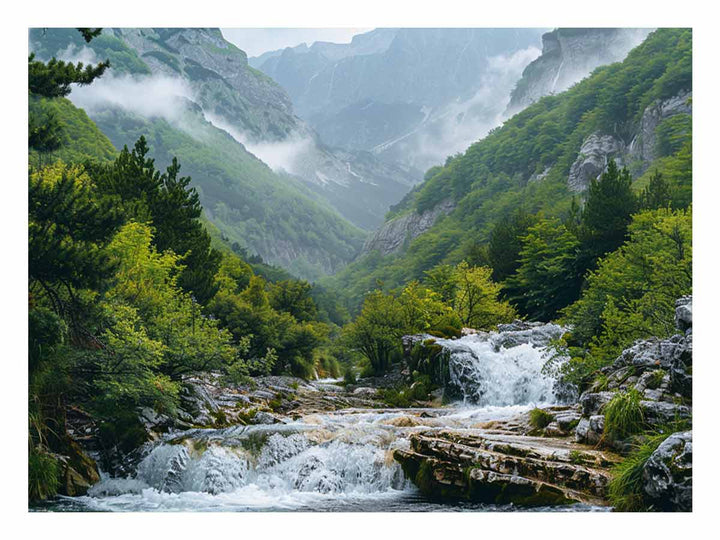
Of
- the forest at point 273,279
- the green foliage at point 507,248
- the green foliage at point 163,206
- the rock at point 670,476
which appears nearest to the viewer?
the rock at point 670,476

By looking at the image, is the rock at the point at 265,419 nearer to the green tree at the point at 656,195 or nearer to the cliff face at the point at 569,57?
the green tree at the point at 656,195

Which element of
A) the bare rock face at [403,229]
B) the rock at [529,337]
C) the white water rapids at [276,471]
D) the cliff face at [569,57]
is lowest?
the white water rapids at [276,471]

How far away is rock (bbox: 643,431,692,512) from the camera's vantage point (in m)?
8.64

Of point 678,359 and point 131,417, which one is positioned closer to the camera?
point 678,359

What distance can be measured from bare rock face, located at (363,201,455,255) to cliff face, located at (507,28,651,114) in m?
27.8

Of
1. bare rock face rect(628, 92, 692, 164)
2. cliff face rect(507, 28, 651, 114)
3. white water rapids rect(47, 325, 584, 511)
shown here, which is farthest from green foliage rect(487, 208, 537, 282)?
cliff face rect(507, 28, 651, 114)

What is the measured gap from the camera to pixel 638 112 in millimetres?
57312

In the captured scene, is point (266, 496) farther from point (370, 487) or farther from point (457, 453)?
point (457, 453)

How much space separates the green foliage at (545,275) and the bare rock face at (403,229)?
157 feet

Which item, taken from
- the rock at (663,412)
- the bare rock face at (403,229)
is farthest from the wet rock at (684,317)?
the bare rock face at (403,229)

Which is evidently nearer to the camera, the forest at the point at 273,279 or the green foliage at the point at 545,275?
the forest at the point at 273,279

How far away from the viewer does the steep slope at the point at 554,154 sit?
162ft
